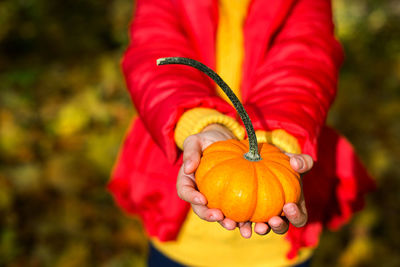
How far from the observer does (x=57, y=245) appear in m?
1.96

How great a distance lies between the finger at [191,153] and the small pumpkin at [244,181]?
0.05ft

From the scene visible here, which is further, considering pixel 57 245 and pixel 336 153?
pixel 57 245

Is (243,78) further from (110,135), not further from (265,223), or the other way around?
(110,135)

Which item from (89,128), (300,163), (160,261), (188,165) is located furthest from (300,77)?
(89,128)

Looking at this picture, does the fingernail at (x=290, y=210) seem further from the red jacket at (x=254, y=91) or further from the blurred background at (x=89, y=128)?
the blurred background at (x=89, y=128)

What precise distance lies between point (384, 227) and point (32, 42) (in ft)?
10.2

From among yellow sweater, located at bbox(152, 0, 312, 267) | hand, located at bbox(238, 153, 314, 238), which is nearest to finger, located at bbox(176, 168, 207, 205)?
hand, located at bbox(238, 153, 314, 238)

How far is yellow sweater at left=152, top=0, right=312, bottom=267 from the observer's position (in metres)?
0.97

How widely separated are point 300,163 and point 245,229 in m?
0.16

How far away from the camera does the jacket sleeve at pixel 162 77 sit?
0.81 m

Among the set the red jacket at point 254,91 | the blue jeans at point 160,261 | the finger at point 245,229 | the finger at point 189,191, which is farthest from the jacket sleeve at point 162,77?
the blue jeans at point 160,261

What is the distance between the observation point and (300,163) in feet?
2.31

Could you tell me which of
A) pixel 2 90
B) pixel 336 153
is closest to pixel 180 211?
pixel 336 153

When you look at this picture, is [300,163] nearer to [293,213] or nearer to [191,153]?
[293,213]
